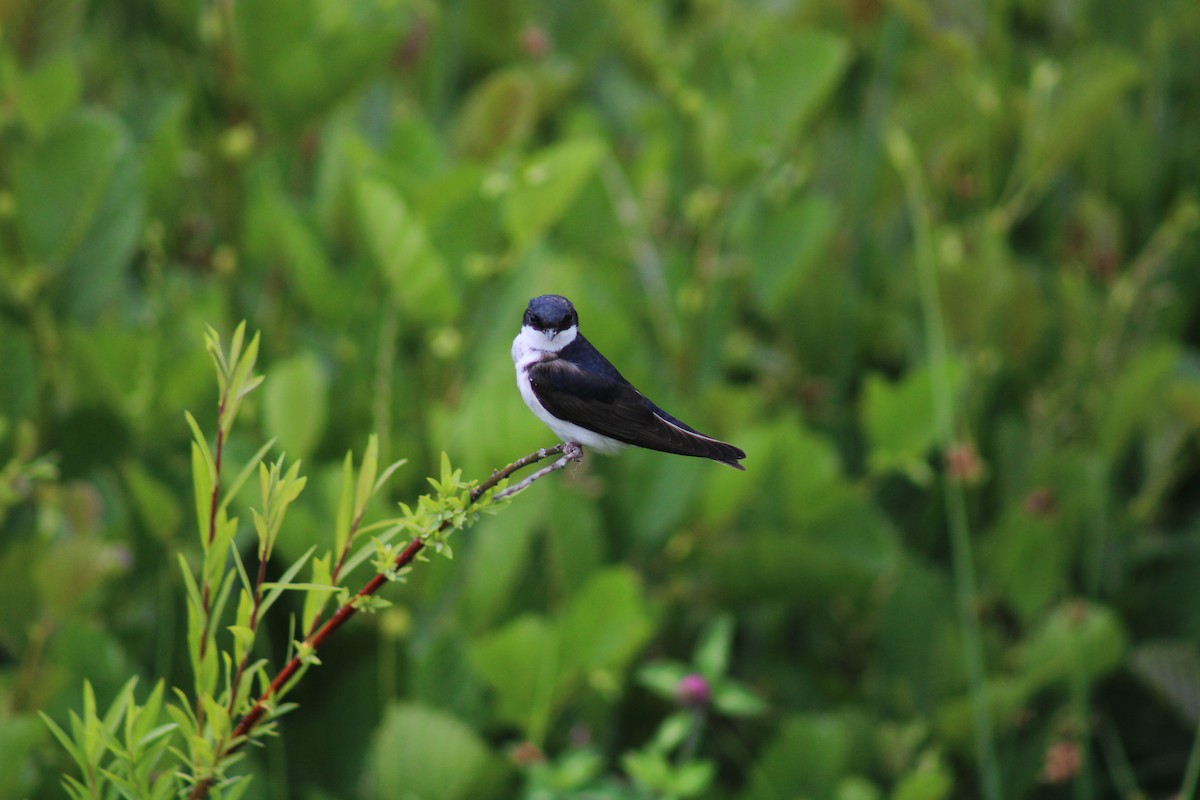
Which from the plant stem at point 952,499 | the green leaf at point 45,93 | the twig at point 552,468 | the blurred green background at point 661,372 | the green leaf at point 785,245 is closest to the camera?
the twig at point 552,468

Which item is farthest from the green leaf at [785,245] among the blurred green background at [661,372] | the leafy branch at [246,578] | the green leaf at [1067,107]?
the leafy branch at [246,578]

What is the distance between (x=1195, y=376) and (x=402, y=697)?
143 centimetres

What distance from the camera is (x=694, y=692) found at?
1476mm

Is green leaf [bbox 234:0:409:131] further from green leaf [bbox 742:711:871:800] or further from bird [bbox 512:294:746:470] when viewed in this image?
bird [bbox 512:294:746:470]

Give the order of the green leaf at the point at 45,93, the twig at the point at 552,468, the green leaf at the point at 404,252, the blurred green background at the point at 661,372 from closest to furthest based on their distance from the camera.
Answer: the twig at the point at 552,468 < the green leaf at the point at 404,252 < the blurred green background at the point at 661,372 < the green leaf at the point at 45,93

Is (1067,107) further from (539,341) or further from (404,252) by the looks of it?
(539,341)

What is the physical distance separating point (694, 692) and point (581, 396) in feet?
3.06

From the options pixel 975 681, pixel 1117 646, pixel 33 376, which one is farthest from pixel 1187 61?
pixel 33 376

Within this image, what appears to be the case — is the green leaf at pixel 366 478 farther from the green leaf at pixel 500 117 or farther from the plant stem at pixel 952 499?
the green leaf at pixel 500 117

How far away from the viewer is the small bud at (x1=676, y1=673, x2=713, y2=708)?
1474mm

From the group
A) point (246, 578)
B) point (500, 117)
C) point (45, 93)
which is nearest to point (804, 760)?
point (500, 117)

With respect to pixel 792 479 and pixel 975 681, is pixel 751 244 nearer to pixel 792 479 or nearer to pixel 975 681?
pixel 792 479

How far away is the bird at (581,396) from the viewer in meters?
0.57

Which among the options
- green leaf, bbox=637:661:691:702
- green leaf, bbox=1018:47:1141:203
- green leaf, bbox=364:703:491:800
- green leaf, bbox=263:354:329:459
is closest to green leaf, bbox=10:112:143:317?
green leaf, bbox=263:354:329:459
